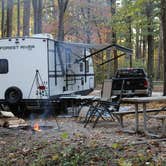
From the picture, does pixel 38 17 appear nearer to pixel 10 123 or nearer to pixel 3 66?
pixel 3 66

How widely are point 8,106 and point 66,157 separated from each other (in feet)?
27.6

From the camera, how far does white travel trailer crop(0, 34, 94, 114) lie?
13.3 meters

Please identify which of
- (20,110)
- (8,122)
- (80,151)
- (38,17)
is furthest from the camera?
(38,17)

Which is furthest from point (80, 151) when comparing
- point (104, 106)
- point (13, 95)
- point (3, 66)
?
point (3, 66)

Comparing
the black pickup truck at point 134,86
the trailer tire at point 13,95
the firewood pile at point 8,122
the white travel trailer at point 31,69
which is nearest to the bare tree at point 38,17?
the black pickup truck at point 134,86

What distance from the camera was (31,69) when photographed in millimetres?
13406

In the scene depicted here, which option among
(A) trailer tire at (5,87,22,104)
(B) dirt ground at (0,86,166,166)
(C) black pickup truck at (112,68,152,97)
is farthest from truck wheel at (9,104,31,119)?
(B) dirt ground at (0,86,166,166)

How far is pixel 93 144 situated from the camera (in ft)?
22.8

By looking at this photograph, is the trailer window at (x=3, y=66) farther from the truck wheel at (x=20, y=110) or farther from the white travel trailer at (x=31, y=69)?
the truck wheel at (x=20, y=110)

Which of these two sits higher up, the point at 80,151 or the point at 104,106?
the point at 104,106

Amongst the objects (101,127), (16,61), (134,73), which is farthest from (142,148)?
(134,73)

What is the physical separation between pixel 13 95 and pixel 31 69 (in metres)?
1.08

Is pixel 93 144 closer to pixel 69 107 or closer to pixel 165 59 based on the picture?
pixel 69 107

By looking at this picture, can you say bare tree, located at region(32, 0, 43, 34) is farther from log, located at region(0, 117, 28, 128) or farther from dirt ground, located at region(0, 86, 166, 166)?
dirt ground, located at region(0, 86, 166, 166)
